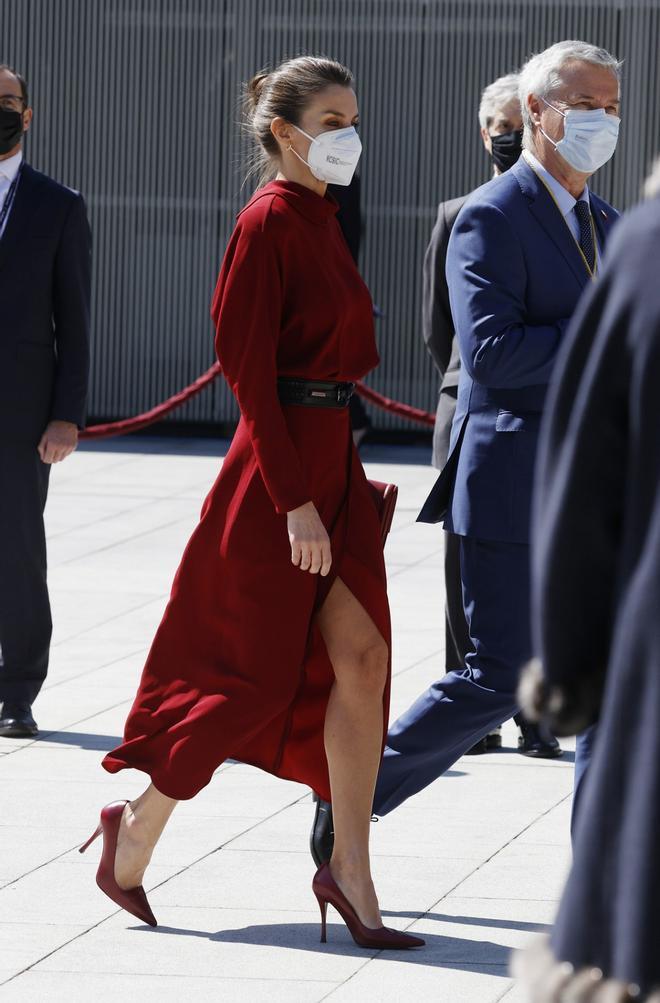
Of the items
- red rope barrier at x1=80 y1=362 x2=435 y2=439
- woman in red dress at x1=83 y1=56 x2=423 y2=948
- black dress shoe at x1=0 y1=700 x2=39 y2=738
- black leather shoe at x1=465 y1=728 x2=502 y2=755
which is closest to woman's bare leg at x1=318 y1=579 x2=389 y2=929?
woman in red dress at x1=83 y1=56 x2=423 y2=948

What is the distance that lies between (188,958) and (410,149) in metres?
11.2

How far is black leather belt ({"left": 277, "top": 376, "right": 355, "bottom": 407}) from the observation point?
4066mm

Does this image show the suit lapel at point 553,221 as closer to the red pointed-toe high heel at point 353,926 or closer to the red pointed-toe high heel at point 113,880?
the red pointed-toe high heel at point 353,926

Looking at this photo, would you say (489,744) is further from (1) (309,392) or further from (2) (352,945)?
(1) (309,392)

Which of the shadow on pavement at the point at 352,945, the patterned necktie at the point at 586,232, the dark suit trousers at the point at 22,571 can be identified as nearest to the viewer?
the shadow on pavement at the point at 352,945

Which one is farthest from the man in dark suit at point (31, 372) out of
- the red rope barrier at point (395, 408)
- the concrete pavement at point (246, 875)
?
the red rope barrier at point (395, 408)

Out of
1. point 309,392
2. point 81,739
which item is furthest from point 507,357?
point 81,739

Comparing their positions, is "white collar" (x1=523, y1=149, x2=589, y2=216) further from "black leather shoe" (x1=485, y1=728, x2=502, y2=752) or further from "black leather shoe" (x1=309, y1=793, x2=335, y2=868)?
"black leather shoe" (x1=485, y1=728, x2=502, y2=752)

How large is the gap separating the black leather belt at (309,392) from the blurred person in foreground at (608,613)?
178 cm

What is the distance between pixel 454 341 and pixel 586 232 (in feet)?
5.31

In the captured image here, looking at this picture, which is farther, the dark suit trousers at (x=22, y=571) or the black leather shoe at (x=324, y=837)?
the dark suit trousers at (x=22, y=571)

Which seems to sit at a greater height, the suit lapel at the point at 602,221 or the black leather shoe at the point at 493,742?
the suit lapel at the point at 602,221

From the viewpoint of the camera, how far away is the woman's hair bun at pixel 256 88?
426 centimetres

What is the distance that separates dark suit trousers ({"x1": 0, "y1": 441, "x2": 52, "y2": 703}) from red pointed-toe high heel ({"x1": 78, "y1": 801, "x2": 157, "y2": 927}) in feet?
6.15
